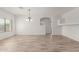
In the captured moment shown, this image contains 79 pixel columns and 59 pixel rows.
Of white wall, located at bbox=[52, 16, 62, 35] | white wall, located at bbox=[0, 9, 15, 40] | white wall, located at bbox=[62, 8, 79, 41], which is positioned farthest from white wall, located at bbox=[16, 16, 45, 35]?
white wall, located at bbox=[62, 8, 79, 41]

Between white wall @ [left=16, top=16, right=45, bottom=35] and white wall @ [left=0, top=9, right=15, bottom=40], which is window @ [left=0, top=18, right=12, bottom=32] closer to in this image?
white wall @ [left=0, top=9, right=15, bottom=40]

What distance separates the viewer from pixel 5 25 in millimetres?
2049

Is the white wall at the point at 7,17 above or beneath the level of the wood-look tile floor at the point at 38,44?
above

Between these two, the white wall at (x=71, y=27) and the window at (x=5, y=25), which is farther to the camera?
the white wall at (x=71, y=27)

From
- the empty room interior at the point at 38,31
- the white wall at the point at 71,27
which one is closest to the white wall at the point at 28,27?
the empty room interior at the point at 38,31

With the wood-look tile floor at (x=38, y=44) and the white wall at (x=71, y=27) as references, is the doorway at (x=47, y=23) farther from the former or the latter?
the white wall at (x=71, y=27)

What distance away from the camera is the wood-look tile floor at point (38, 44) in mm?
1870

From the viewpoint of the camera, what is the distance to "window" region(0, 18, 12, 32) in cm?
193

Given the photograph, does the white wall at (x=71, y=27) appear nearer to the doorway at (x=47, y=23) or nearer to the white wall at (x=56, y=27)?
the white wall at (x=56, y=27)

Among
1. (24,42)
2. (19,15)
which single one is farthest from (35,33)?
(19,15)

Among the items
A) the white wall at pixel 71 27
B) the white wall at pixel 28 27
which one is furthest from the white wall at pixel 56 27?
the white wall at pixel 28 27

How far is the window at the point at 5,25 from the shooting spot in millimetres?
1935

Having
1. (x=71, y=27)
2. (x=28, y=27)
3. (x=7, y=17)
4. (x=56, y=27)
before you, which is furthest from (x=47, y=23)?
(x=7, y=17)
